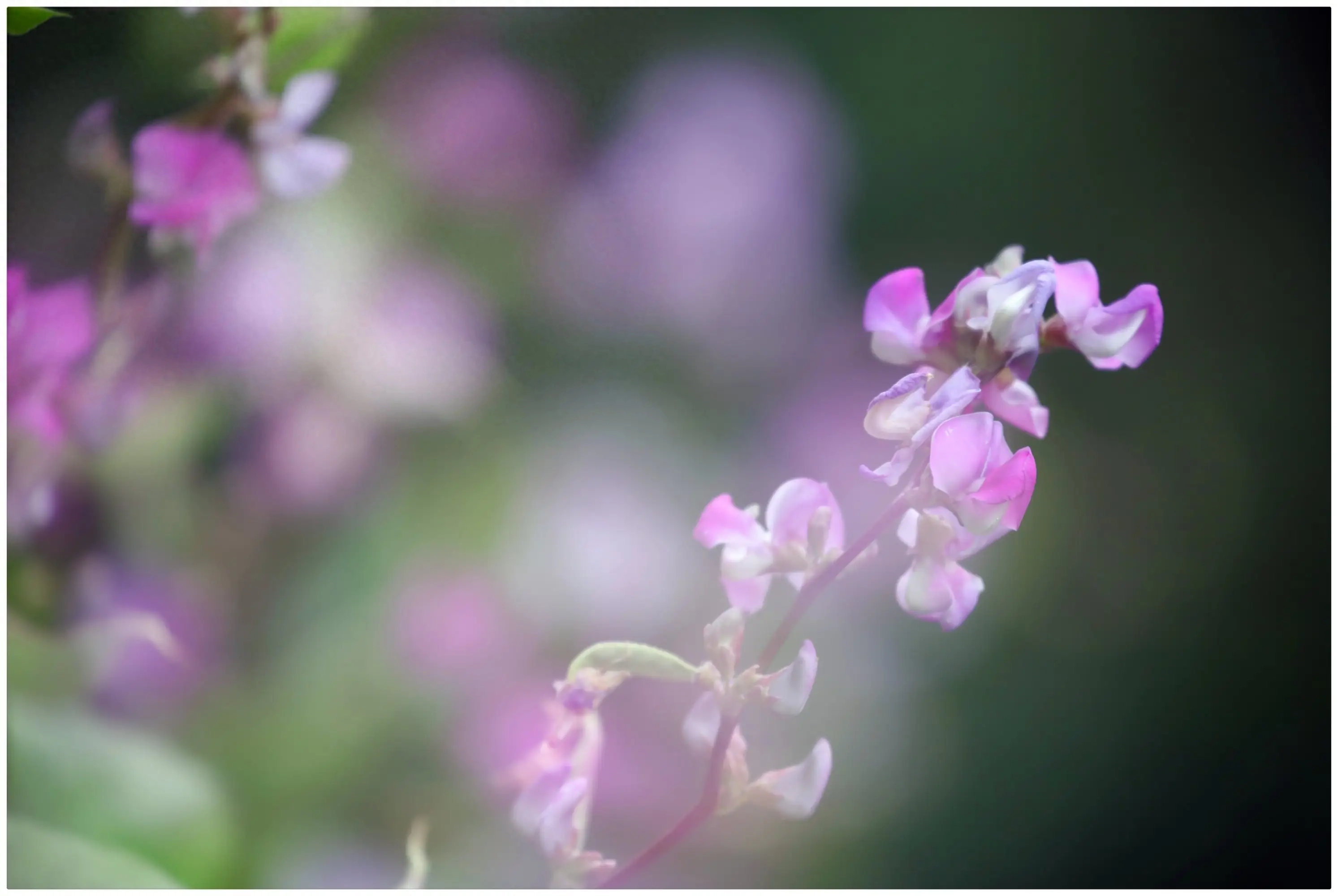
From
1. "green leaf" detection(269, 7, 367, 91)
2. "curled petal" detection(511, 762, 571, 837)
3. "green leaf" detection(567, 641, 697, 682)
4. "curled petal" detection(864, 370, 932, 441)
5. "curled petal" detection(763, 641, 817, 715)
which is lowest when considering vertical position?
"curled petal" detection(511, 762, 571, 837)

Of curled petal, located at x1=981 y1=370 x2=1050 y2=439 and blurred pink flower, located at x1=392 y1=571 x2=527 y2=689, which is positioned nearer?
curled petal, located at x1=981 y1=370 x2=1050 y2=439

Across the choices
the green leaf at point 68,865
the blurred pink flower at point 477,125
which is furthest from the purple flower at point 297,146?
the green leaf at point 68,865

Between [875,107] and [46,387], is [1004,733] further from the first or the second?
[46,387]

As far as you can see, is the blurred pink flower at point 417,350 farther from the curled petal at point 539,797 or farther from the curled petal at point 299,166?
the curled petal at point 539,797

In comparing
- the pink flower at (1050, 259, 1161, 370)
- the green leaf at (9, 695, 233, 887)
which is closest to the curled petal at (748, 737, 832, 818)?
the pink flower at (1050, 259, 1161, 370)

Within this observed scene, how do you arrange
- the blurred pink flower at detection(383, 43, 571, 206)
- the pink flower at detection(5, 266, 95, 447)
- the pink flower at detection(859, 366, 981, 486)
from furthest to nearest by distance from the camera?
the blurred pink flower at detection(383, 43, 571, 206), the pink flower at detection(5, 266, 95, 447), the pink flower at detection(859, 366, 981, 486)

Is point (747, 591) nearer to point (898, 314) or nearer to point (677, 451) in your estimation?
point (898, 314)

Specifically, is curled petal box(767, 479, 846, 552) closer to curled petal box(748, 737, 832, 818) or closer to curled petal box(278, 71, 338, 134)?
curled petal box(748, 737, 832, 818)
